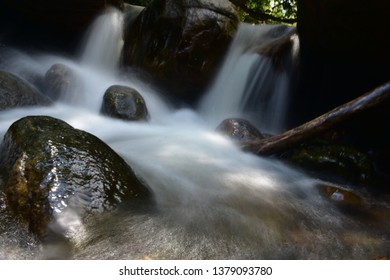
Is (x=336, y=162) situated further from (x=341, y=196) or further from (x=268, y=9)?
(x=268, y=9)

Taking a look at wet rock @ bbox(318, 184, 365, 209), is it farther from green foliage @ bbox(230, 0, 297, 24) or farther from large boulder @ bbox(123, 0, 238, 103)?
green foliage @ bbox(230, 0, 297, 24)

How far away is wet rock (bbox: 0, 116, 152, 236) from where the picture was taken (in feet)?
7.41

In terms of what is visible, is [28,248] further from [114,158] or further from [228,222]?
[228,222]

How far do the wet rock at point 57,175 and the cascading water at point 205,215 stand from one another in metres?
0.14

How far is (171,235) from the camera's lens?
92.0 inches

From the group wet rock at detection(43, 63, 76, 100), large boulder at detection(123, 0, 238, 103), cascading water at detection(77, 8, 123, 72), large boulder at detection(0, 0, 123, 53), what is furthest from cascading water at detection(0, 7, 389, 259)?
large boulder at detection(0, 0, 123, 53)

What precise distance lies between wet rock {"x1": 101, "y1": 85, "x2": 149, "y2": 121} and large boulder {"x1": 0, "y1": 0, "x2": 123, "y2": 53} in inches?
155

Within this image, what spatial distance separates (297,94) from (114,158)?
4.87m

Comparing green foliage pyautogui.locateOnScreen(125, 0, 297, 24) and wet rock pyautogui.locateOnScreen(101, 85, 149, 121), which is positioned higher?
green foliage pyautogui.locateOnScreen(125, 0, 297, 24)

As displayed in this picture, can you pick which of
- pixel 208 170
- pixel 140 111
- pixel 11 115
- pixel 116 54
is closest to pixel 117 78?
pixel 116 54

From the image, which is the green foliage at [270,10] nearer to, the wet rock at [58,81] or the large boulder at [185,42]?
the large boulder at [185,42]

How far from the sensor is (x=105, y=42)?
351 inches

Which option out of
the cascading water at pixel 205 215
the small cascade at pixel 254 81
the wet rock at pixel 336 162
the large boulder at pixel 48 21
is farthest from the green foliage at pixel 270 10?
the wet rock at pixel 336 162

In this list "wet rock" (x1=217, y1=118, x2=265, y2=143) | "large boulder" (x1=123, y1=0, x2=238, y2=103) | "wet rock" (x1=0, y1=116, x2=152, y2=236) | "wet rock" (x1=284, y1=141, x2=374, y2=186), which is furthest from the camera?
"large boulder" (x1=123, y1=0, x2=238, y2=103)
